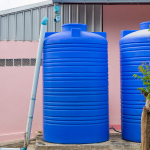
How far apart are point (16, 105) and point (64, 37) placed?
7.34 ft

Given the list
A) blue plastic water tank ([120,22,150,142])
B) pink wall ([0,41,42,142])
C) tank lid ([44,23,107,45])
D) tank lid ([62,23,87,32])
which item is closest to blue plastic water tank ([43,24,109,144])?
tank lid ([44,23,107,45])

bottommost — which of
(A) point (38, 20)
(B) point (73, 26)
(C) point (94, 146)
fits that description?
(C) point (94, 146)

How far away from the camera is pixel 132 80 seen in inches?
165

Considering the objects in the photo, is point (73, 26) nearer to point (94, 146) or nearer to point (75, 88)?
point (75, 88)

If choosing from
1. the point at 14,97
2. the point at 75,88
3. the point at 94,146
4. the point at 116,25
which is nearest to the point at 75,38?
the point at 75,88

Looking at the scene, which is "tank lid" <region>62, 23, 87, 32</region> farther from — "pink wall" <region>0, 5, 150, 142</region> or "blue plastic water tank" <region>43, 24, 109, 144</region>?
"pink wall" <region>0, 5, 150, 142</region>

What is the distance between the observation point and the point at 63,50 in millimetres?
4082

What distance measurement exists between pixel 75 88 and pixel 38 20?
2.47 meters

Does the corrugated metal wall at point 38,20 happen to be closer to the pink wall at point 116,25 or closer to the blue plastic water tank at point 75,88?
the pink wall at point 116,25

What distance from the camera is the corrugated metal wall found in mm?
5785

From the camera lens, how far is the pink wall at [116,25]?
5781 mm

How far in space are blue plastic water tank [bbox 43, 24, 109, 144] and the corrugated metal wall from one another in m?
1.68

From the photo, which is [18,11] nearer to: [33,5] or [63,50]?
[33,5]

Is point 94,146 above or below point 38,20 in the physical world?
below
